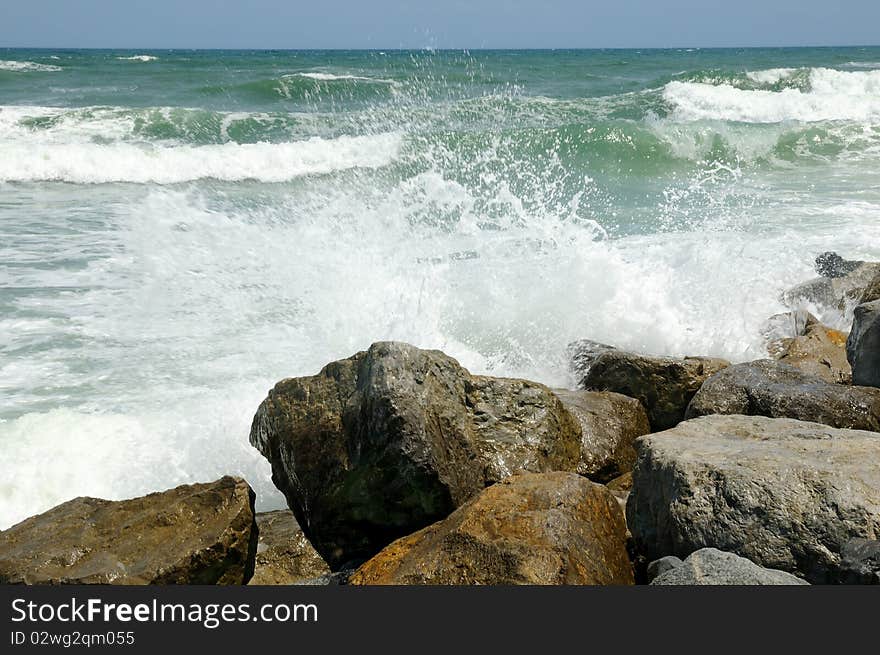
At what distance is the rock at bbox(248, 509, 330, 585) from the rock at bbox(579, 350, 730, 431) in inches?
83.7

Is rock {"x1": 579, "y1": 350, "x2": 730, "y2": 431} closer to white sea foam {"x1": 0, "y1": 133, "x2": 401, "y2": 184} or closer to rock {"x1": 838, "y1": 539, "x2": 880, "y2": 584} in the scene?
rock {"x1": 838, "y1": 539, "x2": 880, "y2": 584}

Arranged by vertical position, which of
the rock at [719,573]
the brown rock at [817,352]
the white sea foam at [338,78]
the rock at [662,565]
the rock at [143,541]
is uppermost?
the rock at [719,573]

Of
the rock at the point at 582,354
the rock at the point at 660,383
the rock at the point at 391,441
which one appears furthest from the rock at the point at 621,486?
the rock at the point at 582,354

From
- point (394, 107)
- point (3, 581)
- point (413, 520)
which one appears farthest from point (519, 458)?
point (394, 107)

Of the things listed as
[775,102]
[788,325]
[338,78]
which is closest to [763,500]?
[788,325]

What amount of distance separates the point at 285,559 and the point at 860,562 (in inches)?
95.0

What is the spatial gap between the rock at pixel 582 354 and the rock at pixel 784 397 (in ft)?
3.30

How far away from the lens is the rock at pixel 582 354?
573 centimetres

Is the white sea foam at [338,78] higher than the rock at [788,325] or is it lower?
lower

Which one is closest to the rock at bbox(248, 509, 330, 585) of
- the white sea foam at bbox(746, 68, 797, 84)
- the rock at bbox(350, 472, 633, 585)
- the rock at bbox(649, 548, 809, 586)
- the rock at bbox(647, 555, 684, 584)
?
the rock at bbox(350, 472, 633, 585)

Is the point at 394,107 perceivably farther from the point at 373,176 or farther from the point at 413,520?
the point at 413,520

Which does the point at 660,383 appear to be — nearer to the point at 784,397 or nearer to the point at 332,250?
the point at 784,397

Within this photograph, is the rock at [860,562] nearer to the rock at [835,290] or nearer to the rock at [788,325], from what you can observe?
the rock at [788,325]

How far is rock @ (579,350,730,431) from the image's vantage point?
5273 mm
